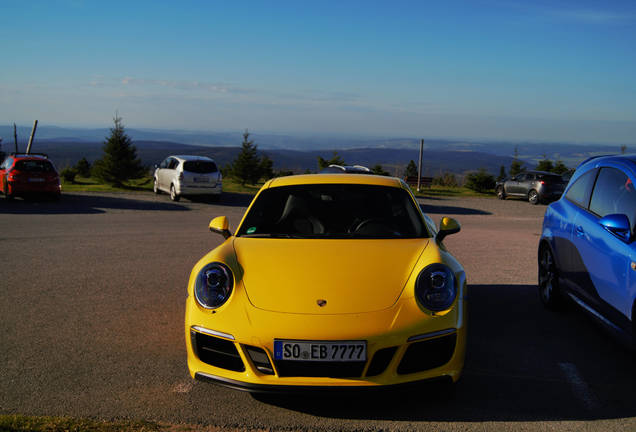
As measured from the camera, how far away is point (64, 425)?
3314 mm

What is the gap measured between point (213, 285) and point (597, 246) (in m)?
3.19

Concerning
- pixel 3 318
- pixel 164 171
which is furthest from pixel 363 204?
pixel 164 171

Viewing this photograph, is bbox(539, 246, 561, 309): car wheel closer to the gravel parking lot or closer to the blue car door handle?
the gravel parking lot

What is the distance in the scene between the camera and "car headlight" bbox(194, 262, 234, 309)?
3.78 metres

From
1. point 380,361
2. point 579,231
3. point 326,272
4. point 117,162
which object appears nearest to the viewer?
point 380,361

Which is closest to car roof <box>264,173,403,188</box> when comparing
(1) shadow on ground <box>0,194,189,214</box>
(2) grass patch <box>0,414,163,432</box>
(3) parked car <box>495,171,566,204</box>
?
(2) grass patch <box>0,414,163,432</box>

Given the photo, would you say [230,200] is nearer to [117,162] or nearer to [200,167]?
[200,167]

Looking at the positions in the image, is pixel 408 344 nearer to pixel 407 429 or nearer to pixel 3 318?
pixel 407 429

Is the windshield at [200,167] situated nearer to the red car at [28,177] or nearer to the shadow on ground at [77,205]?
the shadow on ground at [77,205]

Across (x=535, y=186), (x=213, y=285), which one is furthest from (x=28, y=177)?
(x=535, y=186)

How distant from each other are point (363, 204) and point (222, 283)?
1872 millimetres

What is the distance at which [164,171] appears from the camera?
21969 millimetres

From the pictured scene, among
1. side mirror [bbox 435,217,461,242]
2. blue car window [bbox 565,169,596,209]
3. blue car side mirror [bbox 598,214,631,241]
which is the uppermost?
blue car window [bbox 565,169,596,209]

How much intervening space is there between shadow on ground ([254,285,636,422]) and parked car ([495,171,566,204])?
20415 mm
